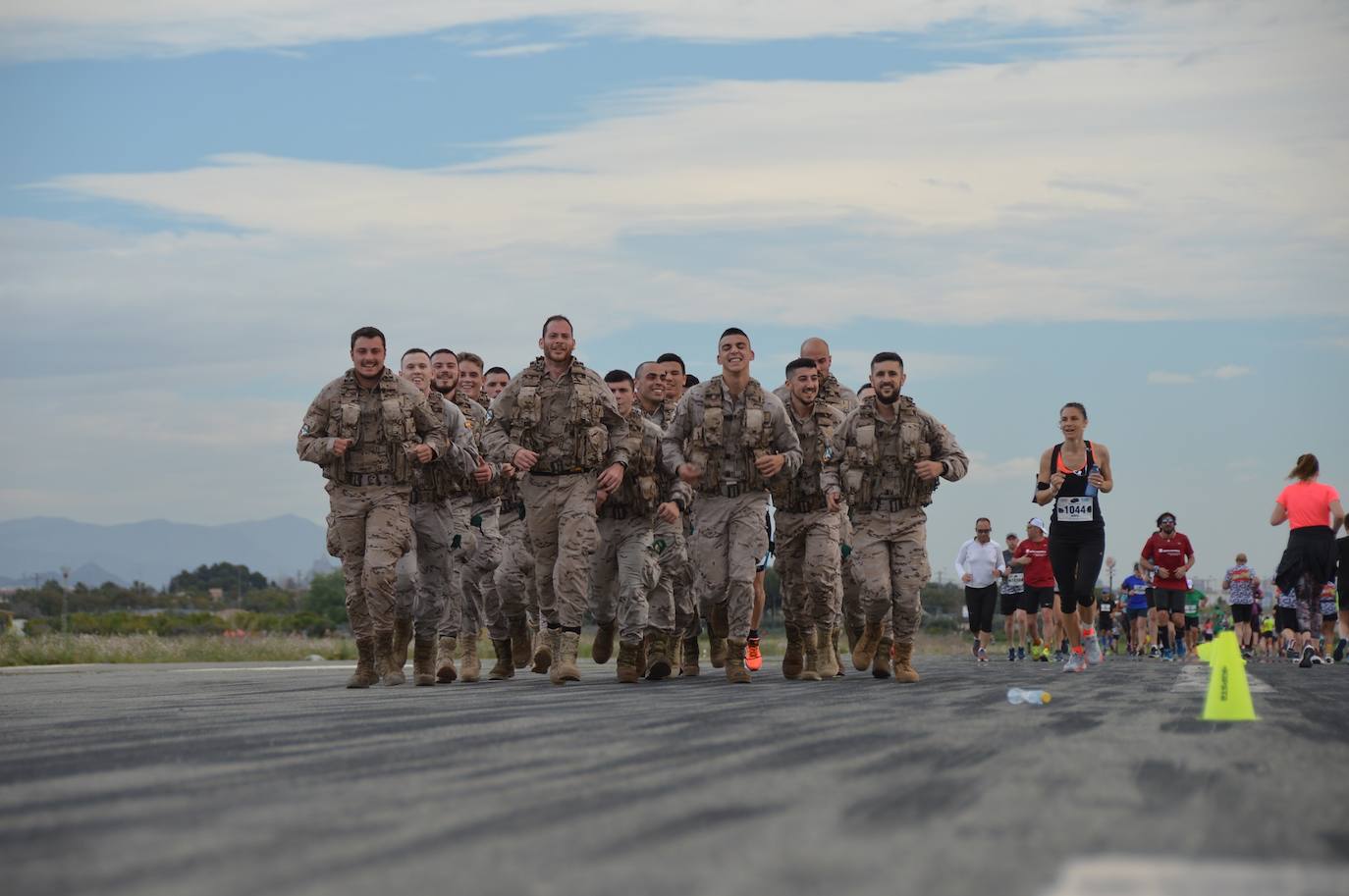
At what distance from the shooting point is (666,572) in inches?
681

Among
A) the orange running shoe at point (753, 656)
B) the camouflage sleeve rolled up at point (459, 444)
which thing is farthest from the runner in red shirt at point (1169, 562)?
the camouflage sleeve rolled up at point (459, 444)

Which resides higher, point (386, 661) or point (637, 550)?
point (637, 550)

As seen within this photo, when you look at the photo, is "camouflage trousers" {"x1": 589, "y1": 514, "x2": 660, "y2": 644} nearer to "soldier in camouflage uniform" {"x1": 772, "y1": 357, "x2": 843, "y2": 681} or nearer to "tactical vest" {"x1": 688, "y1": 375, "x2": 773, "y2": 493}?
"tactical vest" {"x1": 688, "y1": 375, "x2": 773, "y2": 493}

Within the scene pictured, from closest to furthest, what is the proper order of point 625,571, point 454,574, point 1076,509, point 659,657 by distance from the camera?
1. point 625,571
2. point 659,657
3. point 454,574
4. point 1076,509

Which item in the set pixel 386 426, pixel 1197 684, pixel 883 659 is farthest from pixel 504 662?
pixel 1197 684

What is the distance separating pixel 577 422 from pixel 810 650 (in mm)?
2966

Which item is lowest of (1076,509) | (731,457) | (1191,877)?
(1191,877)

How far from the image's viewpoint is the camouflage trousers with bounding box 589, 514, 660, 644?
15.7 meters

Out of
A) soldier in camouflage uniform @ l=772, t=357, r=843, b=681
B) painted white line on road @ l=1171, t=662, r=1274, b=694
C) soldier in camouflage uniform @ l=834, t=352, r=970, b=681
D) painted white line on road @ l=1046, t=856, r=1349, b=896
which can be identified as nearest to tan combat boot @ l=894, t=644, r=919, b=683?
soldier in camouflage uniform @ l=834, t=352, r=970, b=681

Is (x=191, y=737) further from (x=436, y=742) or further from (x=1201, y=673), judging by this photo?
(x=1201, y=673)

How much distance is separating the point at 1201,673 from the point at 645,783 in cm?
1287

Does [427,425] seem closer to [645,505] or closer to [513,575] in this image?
[645,505]

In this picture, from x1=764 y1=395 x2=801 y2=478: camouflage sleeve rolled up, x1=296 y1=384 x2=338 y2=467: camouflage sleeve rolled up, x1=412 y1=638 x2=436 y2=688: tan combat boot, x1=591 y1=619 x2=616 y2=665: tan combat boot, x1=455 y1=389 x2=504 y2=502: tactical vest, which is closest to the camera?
x1=296 y1=384 x2=338 y2=467: camouflage sleeve rolled up

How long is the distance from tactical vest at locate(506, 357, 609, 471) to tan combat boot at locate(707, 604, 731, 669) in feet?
6.48
